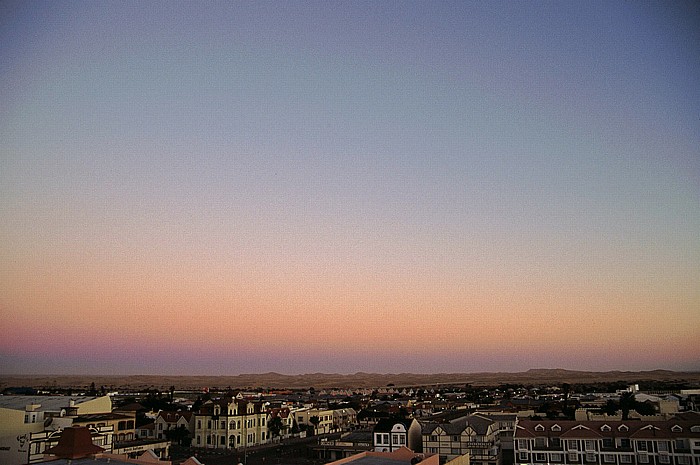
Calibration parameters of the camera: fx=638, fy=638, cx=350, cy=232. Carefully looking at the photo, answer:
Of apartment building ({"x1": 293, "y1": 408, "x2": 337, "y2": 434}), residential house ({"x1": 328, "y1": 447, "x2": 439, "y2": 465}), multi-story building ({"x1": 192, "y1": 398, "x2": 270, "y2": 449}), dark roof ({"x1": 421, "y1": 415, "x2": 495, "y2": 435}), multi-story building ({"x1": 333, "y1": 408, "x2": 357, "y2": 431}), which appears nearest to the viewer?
residential house ({"x1": 328, "y1": 447, "x2": 439, "y2": 465})

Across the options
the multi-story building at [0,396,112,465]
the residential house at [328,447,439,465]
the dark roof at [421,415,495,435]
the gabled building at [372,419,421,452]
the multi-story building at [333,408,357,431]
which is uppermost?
the multi-story building at [0,396,112,465]

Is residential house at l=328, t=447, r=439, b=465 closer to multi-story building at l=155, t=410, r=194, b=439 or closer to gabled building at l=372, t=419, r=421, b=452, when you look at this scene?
gabled building at l=372, t=419, r=421, b=452

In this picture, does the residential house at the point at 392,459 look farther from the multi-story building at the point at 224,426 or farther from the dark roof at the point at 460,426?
the multi-story building at the point at 224,426

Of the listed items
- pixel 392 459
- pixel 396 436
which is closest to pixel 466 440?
pixel 396 436

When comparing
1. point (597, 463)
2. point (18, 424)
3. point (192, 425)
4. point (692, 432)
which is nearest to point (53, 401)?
point (18, 424)

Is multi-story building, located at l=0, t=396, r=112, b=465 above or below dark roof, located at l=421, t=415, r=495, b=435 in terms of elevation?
above

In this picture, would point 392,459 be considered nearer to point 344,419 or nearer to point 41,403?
point 41,403

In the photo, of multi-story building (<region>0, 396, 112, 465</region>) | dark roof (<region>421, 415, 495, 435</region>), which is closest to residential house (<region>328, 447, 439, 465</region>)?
multi-story building (<region>0, 396, 112, 465</region>)

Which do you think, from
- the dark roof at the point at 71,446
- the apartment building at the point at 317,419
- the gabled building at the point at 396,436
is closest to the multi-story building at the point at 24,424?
the dark roof at the point at 71,446
